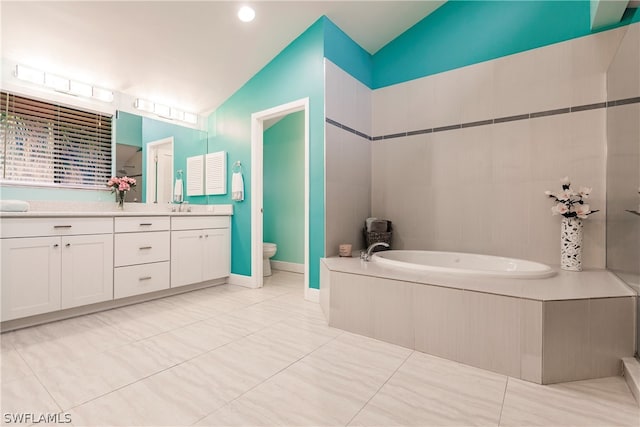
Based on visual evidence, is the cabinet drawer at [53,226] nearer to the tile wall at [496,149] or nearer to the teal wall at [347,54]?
the tile wall at [496,149]

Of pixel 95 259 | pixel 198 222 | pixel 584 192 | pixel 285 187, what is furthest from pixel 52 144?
pixel 584 192

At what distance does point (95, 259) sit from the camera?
2285 mm

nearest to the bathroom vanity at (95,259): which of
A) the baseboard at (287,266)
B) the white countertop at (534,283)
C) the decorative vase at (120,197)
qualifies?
the decorative vase at (120,197)

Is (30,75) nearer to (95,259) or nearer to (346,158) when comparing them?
(95,259)

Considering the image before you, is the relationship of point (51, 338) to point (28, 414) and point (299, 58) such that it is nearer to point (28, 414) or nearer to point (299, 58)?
point (28, 414)

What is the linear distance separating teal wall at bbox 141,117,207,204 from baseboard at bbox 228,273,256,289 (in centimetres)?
98

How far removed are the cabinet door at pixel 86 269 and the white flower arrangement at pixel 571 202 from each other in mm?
3484

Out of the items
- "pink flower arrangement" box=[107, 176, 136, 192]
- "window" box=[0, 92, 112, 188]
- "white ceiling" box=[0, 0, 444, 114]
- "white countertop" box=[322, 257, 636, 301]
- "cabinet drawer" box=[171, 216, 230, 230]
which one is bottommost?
"white countertop" box=[322, 257, 636, 301]

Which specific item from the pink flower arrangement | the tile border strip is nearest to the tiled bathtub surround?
the tile border strip

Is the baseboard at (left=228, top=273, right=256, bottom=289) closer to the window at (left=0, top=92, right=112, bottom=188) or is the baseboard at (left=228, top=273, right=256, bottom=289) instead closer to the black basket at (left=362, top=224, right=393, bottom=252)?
the black basket at (left=362, top=224, right=393, bottom=252)

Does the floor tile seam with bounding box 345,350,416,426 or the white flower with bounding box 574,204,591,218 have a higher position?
the white flower with bounding box 574,204,591,218

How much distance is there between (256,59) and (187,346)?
8.81 feet

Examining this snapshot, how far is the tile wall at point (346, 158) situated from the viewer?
2711mm

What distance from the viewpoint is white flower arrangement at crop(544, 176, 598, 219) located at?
6.99 feet
